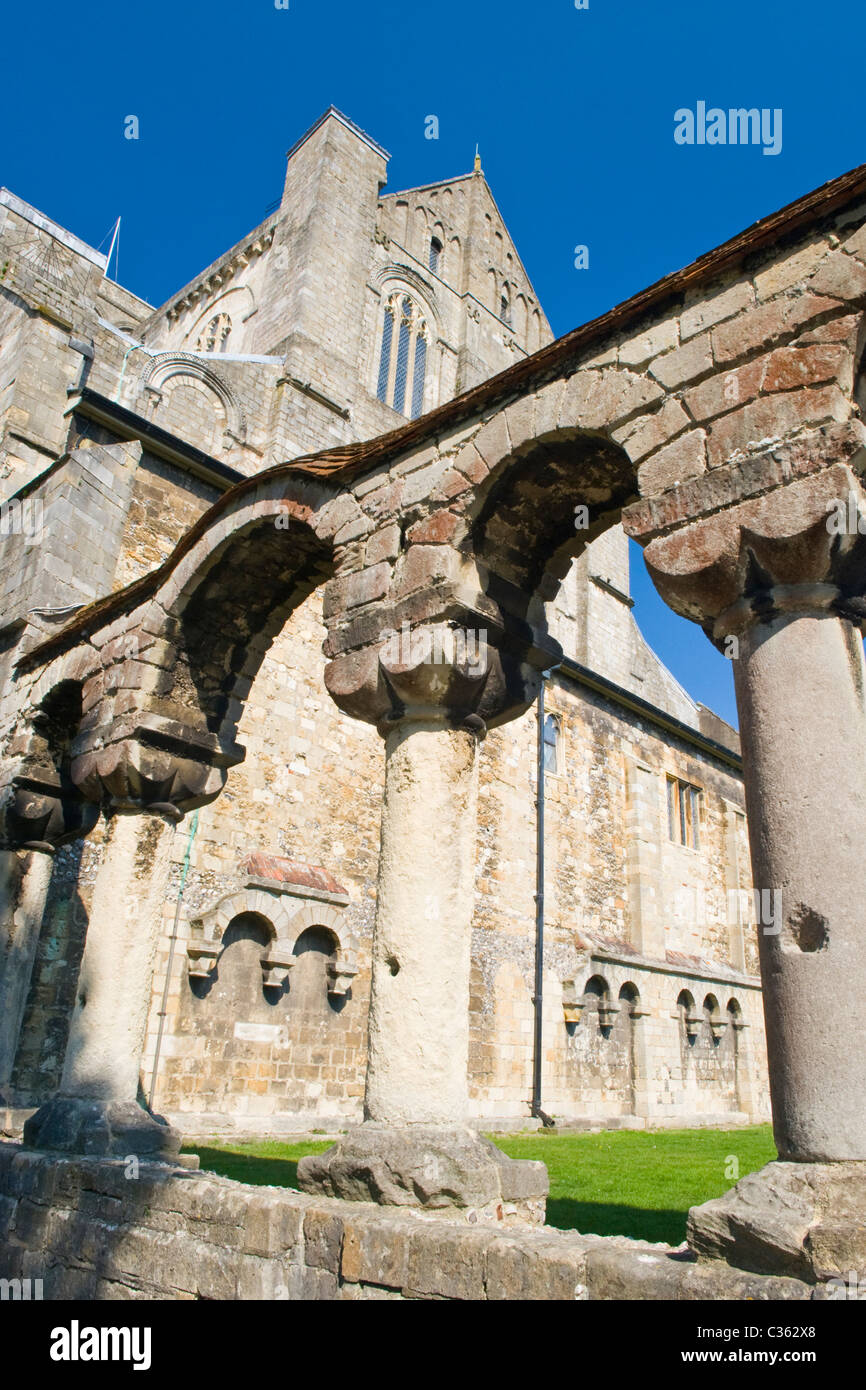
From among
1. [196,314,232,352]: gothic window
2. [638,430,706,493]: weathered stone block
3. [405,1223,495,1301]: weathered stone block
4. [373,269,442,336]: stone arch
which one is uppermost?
[373,269,442,336]: stone arch

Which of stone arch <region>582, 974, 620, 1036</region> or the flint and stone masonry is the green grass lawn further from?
stone arch <region>582, 974, 620, 1036</region>

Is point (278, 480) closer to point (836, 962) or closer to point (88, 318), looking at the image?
point (836, 962)

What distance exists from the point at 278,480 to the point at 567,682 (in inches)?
456

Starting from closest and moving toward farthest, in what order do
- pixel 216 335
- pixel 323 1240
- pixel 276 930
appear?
pixel 323 1240 → pixel 276 930 → pixel 216 335

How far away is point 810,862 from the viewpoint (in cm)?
255

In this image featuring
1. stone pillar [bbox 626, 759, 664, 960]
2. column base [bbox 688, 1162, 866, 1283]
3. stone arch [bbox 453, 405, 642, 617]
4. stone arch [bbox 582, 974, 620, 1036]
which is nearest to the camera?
column base [bbox 688, 1162, 866, 1283]

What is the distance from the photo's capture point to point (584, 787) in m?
16.1

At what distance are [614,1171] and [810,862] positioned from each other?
635 centimetres

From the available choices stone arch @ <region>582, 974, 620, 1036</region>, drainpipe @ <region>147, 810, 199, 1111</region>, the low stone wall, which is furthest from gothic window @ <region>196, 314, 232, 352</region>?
the low stone wall

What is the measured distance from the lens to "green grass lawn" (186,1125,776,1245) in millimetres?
5098

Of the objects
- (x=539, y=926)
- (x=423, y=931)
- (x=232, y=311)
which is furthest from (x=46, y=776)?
(x=232, y=311)

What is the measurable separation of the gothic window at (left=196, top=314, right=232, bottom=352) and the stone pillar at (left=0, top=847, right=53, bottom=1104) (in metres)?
19.4

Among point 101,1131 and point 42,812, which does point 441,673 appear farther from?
point 42,812
